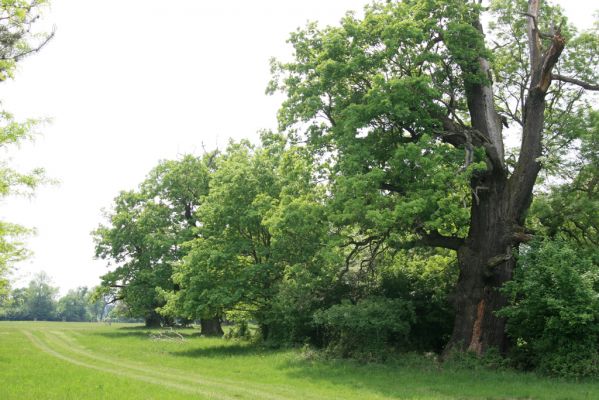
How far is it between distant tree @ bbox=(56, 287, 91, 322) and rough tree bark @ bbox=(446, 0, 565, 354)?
140 meters

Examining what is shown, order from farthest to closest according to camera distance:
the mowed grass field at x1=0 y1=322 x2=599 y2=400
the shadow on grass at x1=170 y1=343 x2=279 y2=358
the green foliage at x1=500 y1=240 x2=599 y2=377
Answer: the shadow on grass at x1=170 y1=343 x2=279 y2=358 → the green foliage at x1=500 y1=240 x2=599 y2=377 → the mowed grass field at x1=0 y1=322 x2=599 y2=400

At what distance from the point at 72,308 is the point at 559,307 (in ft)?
491

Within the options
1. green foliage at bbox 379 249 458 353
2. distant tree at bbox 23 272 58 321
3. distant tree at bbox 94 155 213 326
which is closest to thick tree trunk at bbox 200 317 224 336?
distant tree at bbox 94 155 213 326

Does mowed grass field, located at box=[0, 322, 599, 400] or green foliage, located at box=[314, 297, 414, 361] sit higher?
green foliage, located at box=[314, 297, 414, 361]

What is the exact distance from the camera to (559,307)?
16.1 m

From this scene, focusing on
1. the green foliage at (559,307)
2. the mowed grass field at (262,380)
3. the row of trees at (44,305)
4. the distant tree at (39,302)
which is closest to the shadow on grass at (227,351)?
the mowed grass field at (262,380)

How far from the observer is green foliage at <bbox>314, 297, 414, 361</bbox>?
21031mm

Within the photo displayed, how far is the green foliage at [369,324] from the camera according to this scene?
69.0 ft

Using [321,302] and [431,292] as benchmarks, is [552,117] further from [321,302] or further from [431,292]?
[321,302]

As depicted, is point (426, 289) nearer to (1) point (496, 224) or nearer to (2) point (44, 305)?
(1) point (496, 224)

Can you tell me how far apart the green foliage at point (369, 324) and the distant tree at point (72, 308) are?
135809 millimetres

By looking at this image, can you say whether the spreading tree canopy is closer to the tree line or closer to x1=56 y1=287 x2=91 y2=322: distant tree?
the tree line

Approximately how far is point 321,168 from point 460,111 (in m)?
7.51

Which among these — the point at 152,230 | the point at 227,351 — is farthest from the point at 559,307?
the point at 152,230
